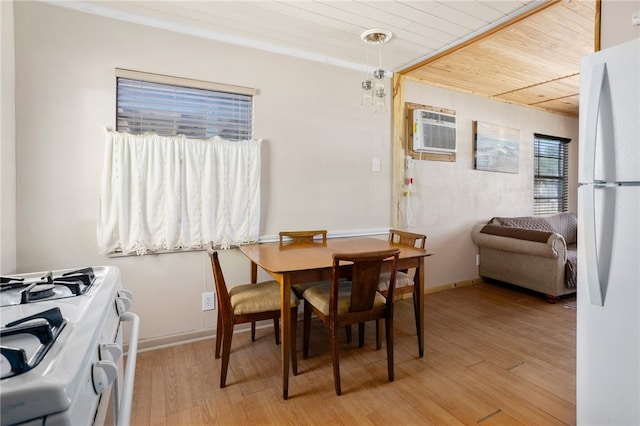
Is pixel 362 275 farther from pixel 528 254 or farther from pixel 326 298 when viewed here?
pixel 528 254

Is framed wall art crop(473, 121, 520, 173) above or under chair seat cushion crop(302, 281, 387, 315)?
above

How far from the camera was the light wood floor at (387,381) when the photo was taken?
Answer: 5.55 ft

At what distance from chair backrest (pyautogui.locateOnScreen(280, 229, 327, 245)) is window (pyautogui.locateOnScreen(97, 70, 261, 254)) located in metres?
0.27

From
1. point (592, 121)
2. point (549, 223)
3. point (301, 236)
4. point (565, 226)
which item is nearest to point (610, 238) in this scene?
point (592, 121)

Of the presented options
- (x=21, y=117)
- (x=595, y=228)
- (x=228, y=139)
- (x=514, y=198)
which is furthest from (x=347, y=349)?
(x=514, y=198)

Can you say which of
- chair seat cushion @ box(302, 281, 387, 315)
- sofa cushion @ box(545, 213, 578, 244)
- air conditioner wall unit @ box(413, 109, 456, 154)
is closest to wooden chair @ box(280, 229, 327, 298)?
chair seat cushion @ box(302, 281, 387, 315)

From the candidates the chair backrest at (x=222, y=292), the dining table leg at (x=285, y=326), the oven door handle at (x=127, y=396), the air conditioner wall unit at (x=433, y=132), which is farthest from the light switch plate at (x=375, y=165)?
the oven door handle at (x=127, y=396)

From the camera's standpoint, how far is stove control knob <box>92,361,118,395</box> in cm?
61

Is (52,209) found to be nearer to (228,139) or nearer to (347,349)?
(228,139)

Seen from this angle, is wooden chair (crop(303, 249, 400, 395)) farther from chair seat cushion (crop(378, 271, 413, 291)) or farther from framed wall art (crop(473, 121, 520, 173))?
framed wall art (crop(473, 121, 520, 173))

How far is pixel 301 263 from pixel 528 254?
117 inches

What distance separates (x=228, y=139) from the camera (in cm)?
259

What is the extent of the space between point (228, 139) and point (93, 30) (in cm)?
112

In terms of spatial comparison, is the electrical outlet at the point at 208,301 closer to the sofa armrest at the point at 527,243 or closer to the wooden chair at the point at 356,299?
the wooden chair at the point at 356,299
